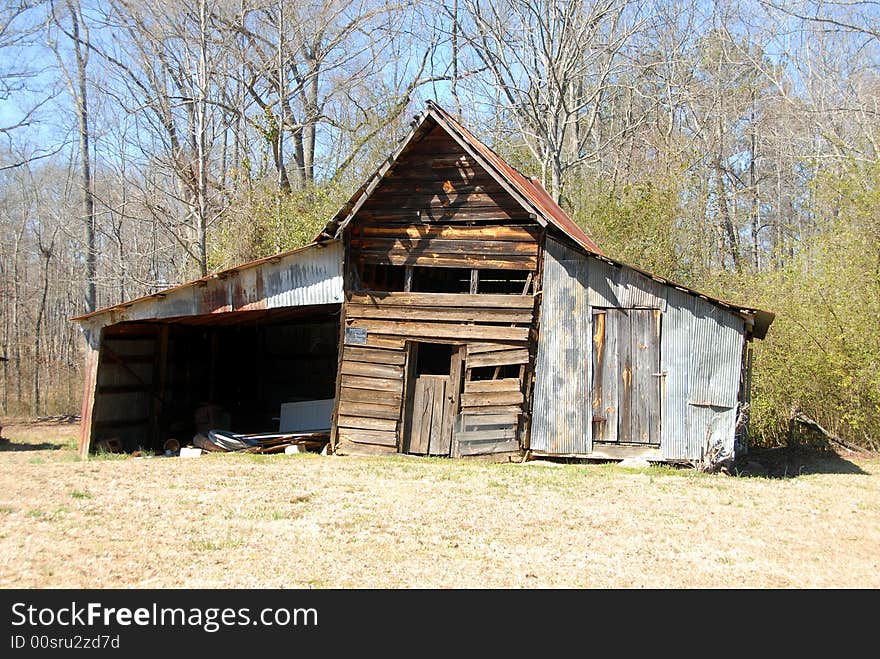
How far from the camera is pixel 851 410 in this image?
18.0 meters

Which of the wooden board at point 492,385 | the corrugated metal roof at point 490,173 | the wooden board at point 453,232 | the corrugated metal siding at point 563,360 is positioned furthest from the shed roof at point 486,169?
the wooden board at point 492,385

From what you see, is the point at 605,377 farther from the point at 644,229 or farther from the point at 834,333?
the point at 644,229

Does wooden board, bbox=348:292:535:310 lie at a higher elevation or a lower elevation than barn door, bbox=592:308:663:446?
higher

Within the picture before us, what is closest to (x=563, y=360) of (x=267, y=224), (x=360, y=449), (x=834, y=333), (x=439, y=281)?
(x=360, y=449)

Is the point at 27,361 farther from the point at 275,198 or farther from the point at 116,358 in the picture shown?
the point at 116,358

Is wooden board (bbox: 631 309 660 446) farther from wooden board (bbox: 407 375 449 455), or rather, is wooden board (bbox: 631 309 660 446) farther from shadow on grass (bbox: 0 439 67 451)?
shadow on grass (bbox: 0 439 67 451)

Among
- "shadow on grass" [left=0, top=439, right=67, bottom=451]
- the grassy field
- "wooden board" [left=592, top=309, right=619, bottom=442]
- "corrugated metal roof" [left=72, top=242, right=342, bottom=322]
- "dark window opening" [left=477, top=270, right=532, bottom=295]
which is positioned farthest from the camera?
"dark window opening" [left=477, top=270, right=532, bottom=295]

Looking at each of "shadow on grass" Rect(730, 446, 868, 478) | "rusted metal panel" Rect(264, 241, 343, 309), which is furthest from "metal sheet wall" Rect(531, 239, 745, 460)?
"rusted metal panel" Rect(264, 241, 343, 309)

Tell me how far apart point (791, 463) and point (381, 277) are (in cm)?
942

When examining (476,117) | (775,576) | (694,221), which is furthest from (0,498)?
(476,117)

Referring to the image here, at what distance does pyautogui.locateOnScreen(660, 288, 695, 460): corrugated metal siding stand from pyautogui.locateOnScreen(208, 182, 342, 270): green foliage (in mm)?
13631

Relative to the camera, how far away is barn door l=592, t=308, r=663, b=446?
48.0 feet

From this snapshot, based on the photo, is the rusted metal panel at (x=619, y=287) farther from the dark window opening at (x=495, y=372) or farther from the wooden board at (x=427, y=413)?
the wooden board at (x=427, y=413)
